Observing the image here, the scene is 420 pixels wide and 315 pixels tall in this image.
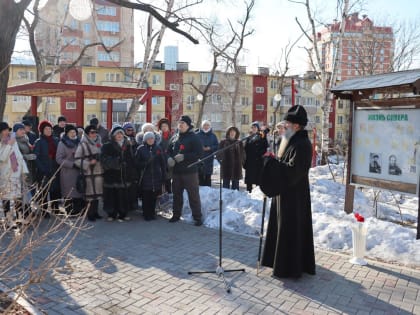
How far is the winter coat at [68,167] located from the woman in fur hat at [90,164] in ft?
0.54

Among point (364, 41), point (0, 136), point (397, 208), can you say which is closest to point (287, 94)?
point (364, 41)

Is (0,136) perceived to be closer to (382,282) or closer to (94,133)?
(94,133)

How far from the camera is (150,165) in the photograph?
7.71 m

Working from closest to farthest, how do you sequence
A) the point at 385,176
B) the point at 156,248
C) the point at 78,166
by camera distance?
the point at 156,248 < the point at 385,176 < the point at 78,166

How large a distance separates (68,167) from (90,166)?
0.42 metres

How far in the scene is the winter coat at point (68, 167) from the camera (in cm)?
764

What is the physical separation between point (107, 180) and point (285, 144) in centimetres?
396

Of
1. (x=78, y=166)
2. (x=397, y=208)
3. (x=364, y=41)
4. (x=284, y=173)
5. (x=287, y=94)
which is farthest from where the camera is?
(x=287, y=94)

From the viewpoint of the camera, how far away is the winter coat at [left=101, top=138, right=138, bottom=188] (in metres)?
7.50

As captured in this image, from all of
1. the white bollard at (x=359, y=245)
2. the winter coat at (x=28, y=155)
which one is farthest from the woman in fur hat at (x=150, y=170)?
the white bollard at (x=359, y=245)

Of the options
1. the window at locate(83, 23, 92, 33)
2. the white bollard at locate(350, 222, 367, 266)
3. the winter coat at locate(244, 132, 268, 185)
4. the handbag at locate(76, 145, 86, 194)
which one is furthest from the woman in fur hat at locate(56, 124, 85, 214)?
the window at locate(83, 23, 92, 33)

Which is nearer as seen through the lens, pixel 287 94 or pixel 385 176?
pixel 385 176

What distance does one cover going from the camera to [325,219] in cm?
685

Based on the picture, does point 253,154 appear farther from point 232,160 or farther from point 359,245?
point 359,245
